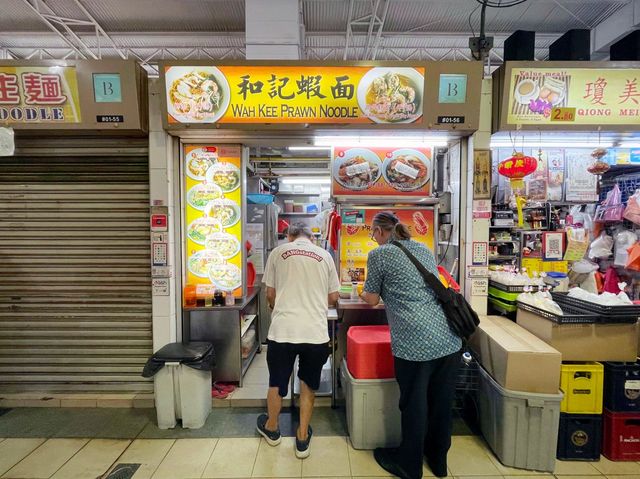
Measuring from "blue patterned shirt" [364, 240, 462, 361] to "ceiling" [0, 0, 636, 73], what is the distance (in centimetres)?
461

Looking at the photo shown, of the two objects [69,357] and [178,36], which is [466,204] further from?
[178,36]

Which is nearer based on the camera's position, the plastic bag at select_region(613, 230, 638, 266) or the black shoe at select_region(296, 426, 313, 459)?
the black shoe at select_region(296, 426, 313, 459)

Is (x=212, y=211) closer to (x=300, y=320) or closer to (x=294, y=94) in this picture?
(x=294, y=94)

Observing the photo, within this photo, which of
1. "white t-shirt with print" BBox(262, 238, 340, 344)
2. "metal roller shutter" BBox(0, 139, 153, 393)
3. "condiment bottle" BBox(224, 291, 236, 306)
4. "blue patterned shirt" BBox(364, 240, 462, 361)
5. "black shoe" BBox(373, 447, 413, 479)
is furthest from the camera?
"condiment bottle" BBox(224, 291, 236, 306)

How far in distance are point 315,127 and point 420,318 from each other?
2168 millimetres

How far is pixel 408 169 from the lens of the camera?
3779 millimetres

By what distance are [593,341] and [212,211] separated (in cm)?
404

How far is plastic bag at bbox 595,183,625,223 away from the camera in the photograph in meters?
4.05

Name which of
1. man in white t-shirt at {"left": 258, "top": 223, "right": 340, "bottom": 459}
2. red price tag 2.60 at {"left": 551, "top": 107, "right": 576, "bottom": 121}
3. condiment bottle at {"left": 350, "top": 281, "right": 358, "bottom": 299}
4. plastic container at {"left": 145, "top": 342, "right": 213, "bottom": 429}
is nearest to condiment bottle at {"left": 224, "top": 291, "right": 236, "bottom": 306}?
plastic container at {"left": 145, "top": 342, "right": 213, "bottom": 429}

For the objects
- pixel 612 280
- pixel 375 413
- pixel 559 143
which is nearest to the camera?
pixel 375 413

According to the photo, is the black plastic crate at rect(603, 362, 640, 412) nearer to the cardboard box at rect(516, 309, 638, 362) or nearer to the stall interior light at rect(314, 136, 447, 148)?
the cardboard box at rect(516, 309, 638, 362)

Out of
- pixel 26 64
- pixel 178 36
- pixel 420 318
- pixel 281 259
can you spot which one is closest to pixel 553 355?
pixel 420 318

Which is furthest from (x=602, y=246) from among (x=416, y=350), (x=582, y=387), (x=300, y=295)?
(x=300, y=295)

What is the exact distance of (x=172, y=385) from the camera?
311 centimetres
